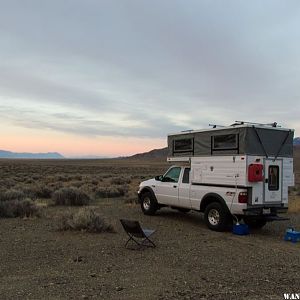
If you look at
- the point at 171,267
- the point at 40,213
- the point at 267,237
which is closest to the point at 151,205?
the point at 40,213

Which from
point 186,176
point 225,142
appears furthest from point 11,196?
point 225,142

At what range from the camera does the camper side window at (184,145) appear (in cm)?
1389

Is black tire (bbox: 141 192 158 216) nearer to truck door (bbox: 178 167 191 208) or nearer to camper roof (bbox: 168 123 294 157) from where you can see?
truck door (bbox: 178 167 191 208)

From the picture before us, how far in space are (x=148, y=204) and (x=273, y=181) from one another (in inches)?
190

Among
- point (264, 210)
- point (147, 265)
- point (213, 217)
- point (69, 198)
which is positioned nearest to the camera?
point (147, 265)

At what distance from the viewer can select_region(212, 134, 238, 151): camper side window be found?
12.2 meters

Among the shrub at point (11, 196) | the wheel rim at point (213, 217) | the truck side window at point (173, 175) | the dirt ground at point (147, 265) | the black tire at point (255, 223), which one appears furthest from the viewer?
the shrub at point (11, 196)

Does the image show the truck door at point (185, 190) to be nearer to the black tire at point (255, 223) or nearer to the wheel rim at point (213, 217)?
the wheel rim at point (213, 217)

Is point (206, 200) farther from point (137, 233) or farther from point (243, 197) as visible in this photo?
point (137, 233)

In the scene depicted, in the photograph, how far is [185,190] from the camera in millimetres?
13922

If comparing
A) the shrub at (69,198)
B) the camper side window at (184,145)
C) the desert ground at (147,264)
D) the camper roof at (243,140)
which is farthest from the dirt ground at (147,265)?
the shrub at (69,198)

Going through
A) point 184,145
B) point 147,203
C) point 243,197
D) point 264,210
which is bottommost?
point 147,203

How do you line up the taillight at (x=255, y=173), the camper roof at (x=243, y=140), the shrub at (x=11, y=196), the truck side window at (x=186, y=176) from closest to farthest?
the taillight at (x=255, y=173) → the camper roof at (x=243, y=140) → the truck side window at (x=186, y=176) → the shrub at (x=11, y=196)

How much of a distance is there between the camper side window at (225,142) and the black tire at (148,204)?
3565 mm
